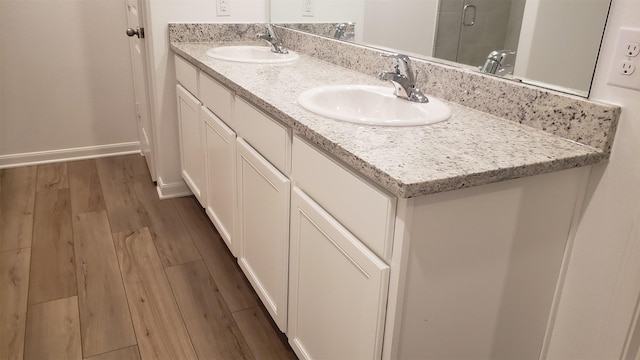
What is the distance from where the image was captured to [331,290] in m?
1.28

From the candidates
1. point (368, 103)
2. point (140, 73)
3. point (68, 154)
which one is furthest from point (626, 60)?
point (68, 154)

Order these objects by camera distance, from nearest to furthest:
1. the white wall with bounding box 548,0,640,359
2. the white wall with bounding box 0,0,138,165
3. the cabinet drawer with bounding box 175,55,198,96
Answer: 1. the white wall with bounding box 548,0,640,359
2. the cabinet drawer with bounding box 175,55,198,96
3. the white wall with bounding box 0,0,138,165

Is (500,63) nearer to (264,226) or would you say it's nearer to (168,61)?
(264,226)

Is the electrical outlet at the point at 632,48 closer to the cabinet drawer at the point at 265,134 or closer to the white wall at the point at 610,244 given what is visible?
the white wall at the point at 610,244

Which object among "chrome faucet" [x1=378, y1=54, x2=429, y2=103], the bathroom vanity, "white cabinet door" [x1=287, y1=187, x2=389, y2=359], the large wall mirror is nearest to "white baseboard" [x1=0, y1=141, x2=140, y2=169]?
the large wall mirror

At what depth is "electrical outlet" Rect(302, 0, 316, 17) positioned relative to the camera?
2.43m

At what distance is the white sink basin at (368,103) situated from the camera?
148 cm

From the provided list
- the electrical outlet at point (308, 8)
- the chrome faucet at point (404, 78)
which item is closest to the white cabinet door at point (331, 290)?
the chrome faucet at point (404, 78)

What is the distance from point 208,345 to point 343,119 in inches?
37.5

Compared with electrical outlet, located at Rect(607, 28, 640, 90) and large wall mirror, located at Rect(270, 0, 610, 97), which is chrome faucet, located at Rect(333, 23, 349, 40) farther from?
electrical outlet, located at Rect(607, 28, 640, 90)

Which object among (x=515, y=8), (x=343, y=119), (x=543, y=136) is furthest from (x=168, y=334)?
(x=515, y=8)

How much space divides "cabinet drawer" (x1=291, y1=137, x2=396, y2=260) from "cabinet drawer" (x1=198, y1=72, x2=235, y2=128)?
0.62 meters

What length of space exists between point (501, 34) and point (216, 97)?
3.69 feet

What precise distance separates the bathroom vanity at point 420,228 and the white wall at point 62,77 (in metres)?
2.14
